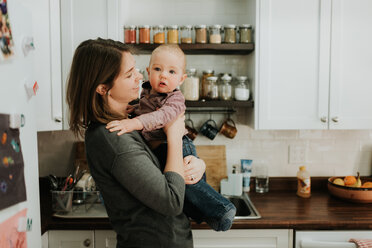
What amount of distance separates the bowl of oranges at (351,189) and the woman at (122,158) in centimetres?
137

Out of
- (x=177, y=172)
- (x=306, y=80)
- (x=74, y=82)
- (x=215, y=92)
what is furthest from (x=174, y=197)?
(x=306, y=80)

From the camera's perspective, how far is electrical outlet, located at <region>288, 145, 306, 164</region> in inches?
99.0

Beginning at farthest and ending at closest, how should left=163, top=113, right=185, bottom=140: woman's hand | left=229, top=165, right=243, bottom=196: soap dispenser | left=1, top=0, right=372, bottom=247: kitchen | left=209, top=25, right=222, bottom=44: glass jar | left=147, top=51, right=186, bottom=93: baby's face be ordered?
left=229, top=165, right=243, bottom=196: soap dispenser, left=209, top=25, right=222, bottom=44: glass jar, left=1, top=0, right=372, bottom=247: kitchen, left=147, top=51, right=186, bottom=93: baby's face, left=163, top=113, right=185, bottom=140: woman's hand

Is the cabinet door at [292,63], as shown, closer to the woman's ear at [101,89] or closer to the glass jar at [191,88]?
the glass jar at [191,88]

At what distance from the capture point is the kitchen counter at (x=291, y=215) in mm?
1825

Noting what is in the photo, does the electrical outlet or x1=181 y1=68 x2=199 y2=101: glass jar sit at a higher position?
x1=181 y1=68 x2=199 y2=101: glass jar

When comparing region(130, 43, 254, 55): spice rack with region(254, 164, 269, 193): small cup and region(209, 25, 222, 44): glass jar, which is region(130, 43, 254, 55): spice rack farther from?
region(254, 164, 269, 193): small cup

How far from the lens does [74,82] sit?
1142mm

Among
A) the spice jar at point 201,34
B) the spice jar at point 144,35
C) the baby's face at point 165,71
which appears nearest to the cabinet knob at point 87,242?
the baby's face at point 165,71

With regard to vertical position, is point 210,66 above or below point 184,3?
below

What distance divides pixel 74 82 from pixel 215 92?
4.01 feet

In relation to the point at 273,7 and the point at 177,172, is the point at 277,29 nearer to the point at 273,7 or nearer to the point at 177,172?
the point at 273,7

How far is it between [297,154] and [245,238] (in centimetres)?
91

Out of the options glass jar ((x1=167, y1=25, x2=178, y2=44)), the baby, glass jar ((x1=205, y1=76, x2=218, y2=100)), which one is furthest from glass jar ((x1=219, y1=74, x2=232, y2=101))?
the baby
